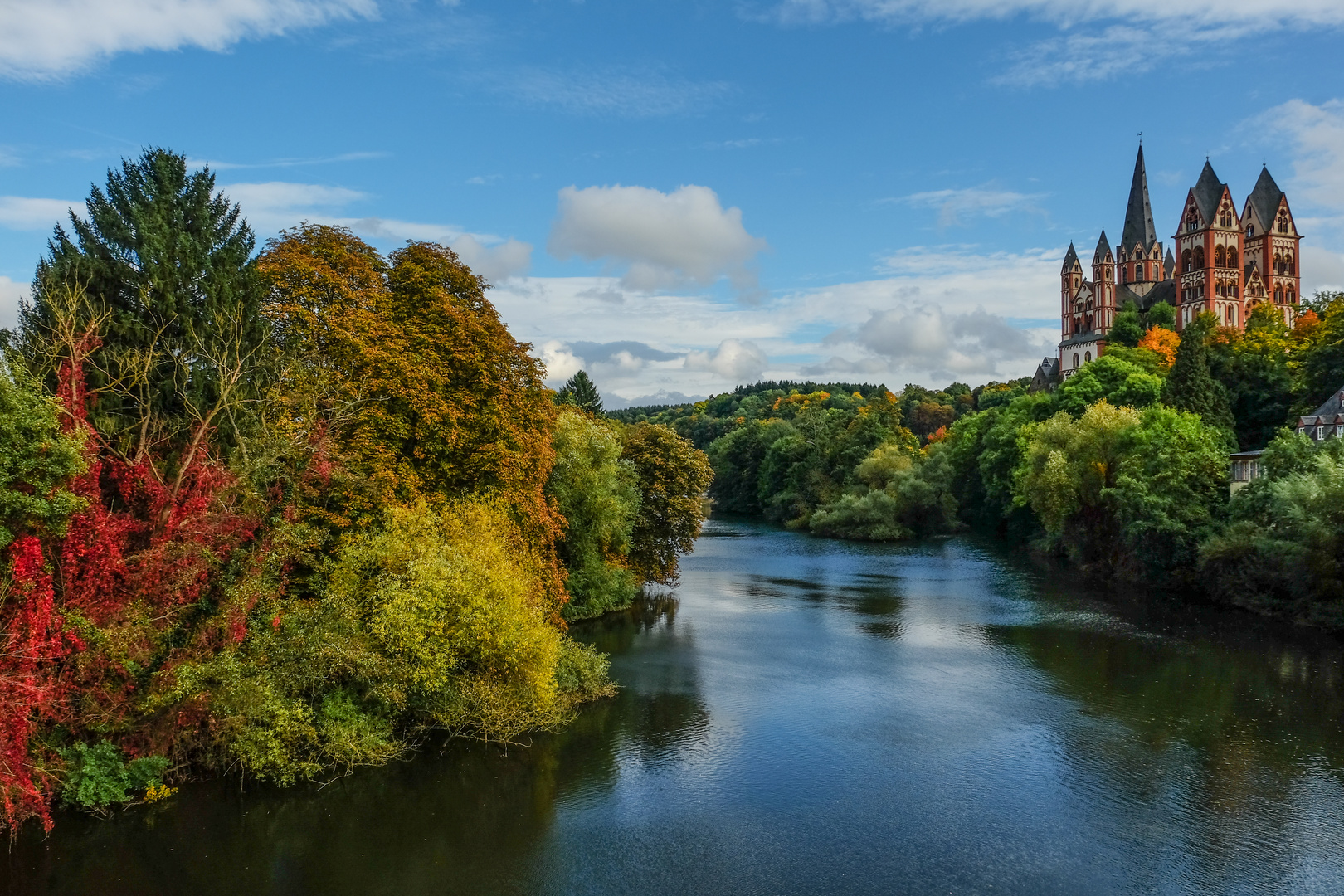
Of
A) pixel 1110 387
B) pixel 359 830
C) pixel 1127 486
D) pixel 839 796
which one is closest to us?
pixel 359 830

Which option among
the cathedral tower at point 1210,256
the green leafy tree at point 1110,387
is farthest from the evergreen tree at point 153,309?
the cathedral tower at point 1210,256

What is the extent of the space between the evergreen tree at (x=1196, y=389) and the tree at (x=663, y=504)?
27.0 meters

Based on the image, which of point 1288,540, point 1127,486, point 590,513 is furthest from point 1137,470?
point 590,513

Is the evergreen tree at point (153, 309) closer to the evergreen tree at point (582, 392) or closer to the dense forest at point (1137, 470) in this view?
the dense forest at point (1137, 470)

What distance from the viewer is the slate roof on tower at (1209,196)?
8706cm

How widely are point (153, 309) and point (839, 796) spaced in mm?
17823

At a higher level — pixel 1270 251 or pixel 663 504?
pixel 1270 251

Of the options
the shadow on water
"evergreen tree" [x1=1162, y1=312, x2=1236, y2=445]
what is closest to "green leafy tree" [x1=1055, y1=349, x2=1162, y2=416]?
"evergreen tree" [x1=1162, y1=312, x2=1236, y2=445]

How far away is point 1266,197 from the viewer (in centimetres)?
8838

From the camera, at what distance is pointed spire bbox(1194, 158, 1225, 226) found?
87.1 m

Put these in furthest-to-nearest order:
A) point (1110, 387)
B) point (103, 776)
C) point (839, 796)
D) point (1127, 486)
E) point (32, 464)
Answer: point (1110, 387)
point (1127, 486)
point (839, 796)
point (103, 776)
point (32, 464)

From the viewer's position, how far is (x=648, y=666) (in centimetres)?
2780

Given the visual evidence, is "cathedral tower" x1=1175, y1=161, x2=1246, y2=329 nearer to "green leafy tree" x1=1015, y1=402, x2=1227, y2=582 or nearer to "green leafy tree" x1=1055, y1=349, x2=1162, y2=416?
"green leafy tree" x1=1055, y1=349, x2=1162, y2=416

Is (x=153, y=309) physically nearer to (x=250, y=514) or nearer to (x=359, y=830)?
(x=250, y=514)
